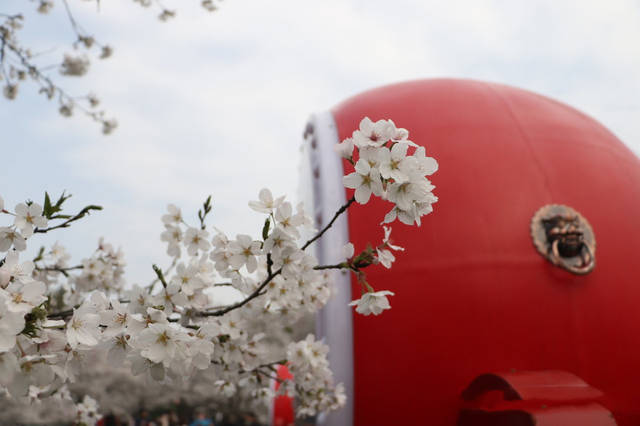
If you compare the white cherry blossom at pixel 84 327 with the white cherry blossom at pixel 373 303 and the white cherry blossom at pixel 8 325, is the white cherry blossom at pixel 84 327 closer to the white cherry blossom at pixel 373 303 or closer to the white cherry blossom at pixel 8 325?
the white cherry blossom at pixel 8 325

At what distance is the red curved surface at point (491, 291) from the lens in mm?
3059

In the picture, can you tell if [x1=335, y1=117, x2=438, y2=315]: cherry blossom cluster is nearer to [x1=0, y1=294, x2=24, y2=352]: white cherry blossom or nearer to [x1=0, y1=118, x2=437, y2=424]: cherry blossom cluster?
[x1=0, y1=118, x2=437, y2=424]: cherry blossom cluster

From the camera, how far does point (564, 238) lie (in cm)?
316

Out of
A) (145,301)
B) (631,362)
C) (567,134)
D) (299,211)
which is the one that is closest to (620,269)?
(631,362)

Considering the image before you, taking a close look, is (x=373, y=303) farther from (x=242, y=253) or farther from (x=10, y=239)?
(x=10, y=239)

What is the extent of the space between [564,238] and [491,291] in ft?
1.97

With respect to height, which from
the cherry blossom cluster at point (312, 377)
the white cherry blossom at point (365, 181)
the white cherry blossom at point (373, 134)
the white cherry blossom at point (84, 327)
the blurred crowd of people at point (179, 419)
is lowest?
the blurred crowd of people at point (179, 419)

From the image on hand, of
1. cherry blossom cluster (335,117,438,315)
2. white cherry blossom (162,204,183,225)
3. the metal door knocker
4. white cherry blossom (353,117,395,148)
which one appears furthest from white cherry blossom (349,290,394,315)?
the metal door knocker

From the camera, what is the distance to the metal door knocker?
3.15m

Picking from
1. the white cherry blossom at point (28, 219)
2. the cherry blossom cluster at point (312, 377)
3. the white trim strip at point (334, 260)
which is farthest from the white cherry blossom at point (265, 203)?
the white trim strip at point (334, 260)

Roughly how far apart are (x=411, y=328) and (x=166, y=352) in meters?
2.10

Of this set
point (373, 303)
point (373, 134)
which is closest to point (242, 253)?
point (373, 303)

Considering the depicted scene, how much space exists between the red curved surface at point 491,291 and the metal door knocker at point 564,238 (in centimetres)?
6

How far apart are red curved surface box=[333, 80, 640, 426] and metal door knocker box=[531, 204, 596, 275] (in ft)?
0.20
